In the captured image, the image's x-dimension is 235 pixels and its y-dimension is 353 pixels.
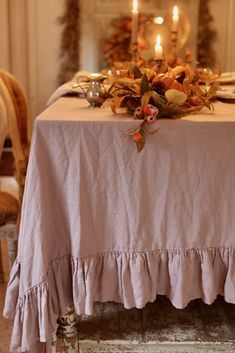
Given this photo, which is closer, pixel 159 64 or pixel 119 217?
pixel 119 217

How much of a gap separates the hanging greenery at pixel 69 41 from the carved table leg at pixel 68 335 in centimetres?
268

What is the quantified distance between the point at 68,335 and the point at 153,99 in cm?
69

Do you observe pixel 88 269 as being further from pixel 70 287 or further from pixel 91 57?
pixel 91 57

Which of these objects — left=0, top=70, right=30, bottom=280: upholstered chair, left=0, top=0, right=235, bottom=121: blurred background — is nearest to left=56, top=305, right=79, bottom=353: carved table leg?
left=0, top=70, right=30, bottom=280: upholstered chair

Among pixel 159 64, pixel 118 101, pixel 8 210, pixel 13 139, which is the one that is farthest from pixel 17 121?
pixel 118 101

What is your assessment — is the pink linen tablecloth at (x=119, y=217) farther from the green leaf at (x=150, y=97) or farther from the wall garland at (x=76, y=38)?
the wall garland at (x=76, y=38)

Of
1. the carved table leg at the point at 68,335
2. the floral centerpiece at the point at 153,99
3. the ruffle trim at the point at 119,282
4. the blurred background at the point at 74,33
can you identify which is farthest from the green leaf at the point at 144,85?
the blurred background at the point at 74,33

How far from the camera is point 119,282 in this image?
130cm

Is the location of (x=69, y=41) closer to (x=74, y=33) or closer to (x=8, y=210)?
(x=74, y=33)

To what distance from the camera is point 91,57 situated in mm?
3750

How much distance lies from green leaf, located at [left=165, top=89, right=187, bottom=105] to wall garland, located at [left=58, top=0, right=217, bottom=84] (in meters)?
2.64

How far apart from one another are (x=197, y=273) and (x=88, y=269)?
0.93 ft

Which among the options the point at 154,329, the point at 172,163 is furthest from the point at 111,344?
the point at 172,163

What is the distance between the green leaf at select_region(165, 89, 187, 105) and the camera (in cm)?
123
